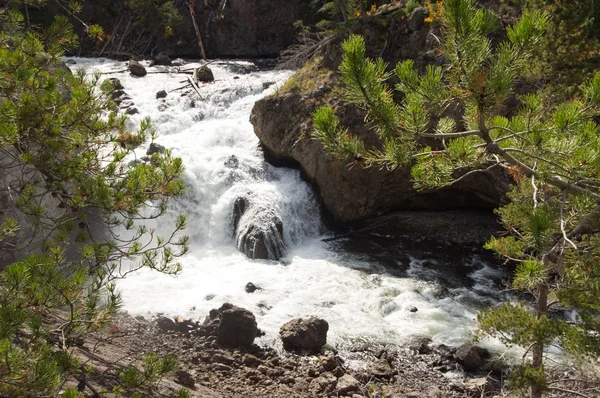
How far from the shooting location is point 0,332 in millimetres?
3250

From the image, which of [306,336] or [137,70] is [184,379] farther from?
[137,70]

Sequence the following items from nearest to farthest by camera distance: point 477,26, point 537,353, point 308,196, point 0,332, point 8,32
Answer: point 0,332, point 477,26, point 537,353, point 8,32, point 308,196

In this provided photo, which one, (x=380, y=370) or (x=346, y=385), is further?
(x=380, y=370)

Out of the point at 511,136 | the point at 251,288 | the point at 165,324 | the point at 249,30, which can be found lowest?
the point at 165,324

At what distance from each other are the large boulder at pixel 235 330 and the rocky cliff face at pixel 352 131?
6764 millimetres

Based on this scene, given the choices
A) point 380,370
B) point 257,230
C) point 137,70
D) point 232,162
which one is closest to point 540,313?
point 380,370

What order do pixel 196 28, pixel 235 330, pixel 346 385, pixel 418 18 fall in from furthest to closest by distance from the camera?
pixel 196 28
pixel 418 18
pixel 235 330
pixel 346 385

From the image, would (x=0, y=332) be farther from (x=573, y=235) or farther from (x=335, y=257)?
(x=335, y=257)

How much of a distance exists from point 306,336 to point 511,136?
5970mm

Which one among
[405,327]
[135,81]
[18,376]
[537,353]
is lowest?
[405,327]

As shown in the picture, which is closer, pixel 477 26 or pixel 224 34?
pixel 477 26

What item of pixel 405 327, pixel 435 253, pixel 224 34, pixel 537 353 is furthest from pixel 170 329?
pixel 224 34

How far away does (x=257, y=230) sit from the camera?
13.9 metres

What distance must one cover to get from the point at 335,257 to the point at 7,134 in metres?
10.6
